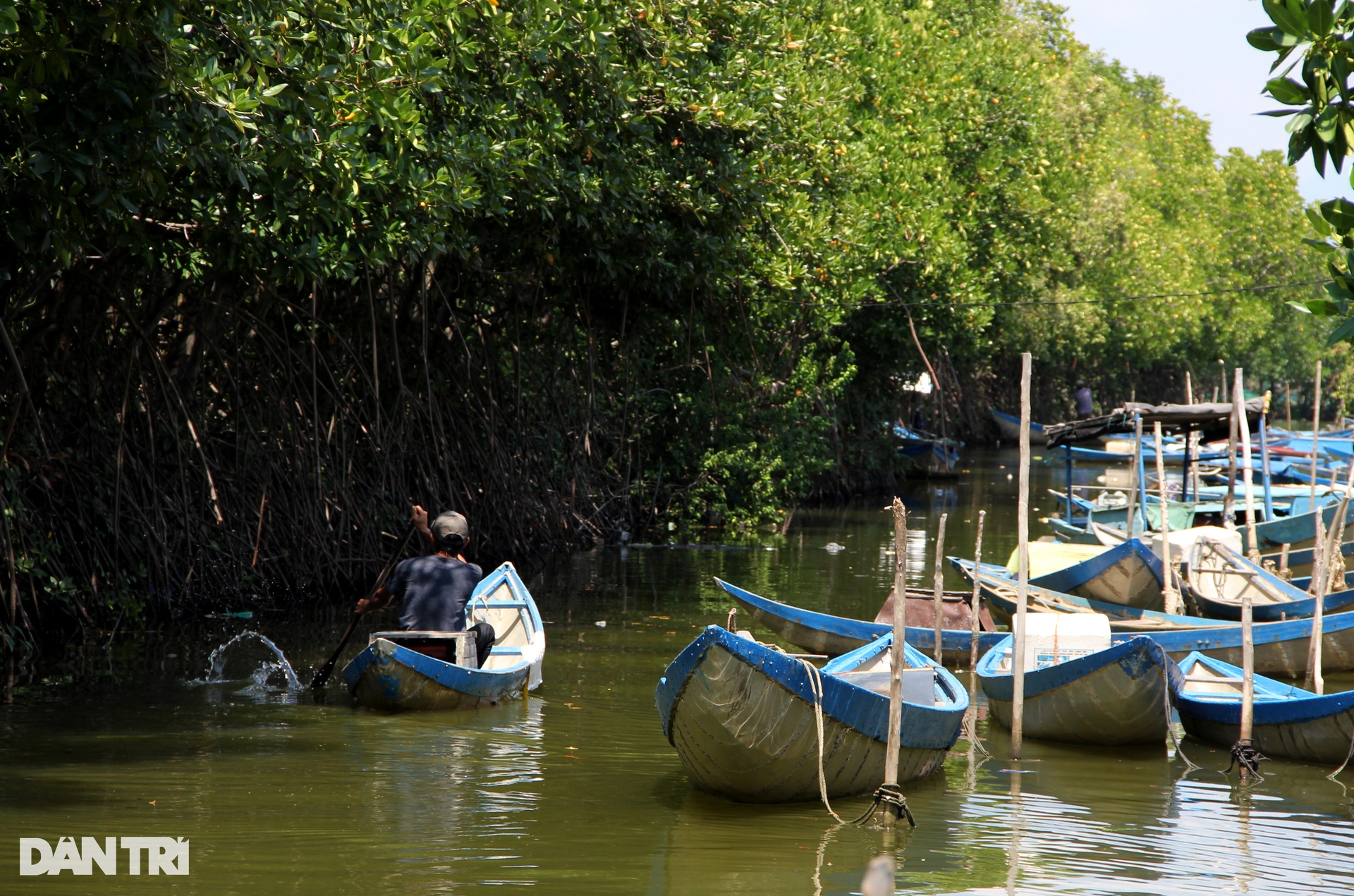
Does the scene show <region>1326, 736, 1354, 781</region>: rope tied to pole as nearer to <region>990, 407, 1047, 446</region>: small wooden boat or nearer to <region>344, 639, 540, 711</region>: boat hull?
<region>344, 639, 540, 711</region>: boat hull

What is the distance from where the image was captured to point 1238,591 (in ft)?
41.6

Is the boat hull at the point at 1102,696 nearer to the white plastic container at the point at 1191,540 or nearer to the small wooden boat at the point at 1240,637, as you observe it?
the small wooden boat at the point at 1240,637

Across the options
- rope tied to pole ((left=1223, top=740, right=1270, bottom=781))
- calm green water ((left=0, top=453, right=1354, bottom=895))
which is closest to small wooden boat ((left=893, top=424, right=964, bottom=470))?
calm green water ((left=0, top=453, right=1354, bottom=895))

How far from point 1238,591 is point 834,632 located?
430 centimetres

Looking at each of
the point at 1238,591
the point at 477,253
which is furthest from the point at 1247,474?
the point at 477,253

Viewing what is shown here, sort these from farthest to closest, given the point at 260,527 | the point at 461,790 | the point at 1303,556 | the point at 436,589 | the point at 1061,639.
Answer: the point at 1303,556, the point at 260,527, the point at 1061,639, the point at 436,589, the point at 461,790

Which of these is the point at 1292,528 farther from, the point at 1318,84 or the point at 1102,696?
the point at 1318,84

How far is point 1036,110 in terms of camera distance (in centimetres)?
2509

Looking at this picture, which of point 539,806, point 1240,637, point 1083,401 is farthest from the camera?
point 1083,401

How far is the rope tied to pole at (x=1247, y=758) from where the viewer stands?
7828 mm

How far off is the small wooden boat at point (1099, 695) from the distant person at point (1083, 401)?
33126 mm

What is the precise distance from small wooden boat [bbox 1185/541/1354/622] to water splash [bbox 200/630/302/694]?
7737mm

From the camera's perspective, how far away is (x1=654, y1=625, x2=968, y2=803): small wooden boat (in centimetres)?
646

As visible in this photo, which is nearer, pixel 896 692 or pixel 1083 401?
pixel 896 692
